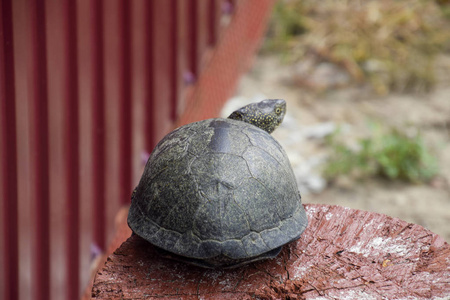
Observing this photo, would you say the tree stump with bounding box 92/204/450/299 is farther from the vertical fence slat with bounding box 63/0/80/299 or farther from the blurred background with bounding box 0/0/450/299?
the vertical fence slat with bounding box 63/0/80/299

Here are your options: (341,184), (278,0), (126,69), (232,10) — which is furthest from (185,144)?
(278,0)

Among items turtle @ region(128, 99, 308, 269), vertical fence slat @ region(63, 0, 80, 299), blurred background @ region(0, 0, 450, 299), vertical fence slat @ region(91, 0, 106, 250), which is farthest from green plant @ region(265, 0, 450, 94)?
turtle @ region(128, 99, 308, 269)

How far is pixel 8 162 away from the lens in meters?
3.07

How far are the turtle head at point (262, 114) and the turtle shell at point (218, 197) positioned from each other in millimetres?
385

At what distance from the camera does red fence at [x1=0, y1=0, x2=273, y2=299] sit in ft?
10.1

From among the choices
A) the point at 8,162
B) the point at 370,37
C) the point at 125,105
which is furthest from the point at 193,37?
the point at 370,37

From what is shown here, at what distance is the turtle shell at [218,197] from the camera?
220cm

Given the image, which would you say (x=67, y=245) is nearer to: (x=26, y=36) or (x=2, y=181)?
(x=2, y=181)

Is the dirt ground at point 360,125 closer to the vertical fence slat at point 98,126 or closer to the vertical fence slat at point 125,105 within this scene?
the vertical fence slat at point 125,105

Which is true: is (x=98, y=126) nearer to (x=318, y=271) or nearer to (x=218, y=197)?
(x=218, y=197)

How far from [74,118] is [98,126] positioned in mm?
380

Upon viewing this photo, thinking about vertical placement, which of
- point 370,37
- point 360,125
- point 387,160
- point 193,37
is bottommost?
point 387,160

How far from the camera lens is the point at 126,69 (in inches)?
171

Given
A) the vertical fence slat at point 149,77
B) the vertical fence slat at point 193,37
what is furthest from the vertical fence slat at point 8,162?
the vertical fence slat at point 193,37
